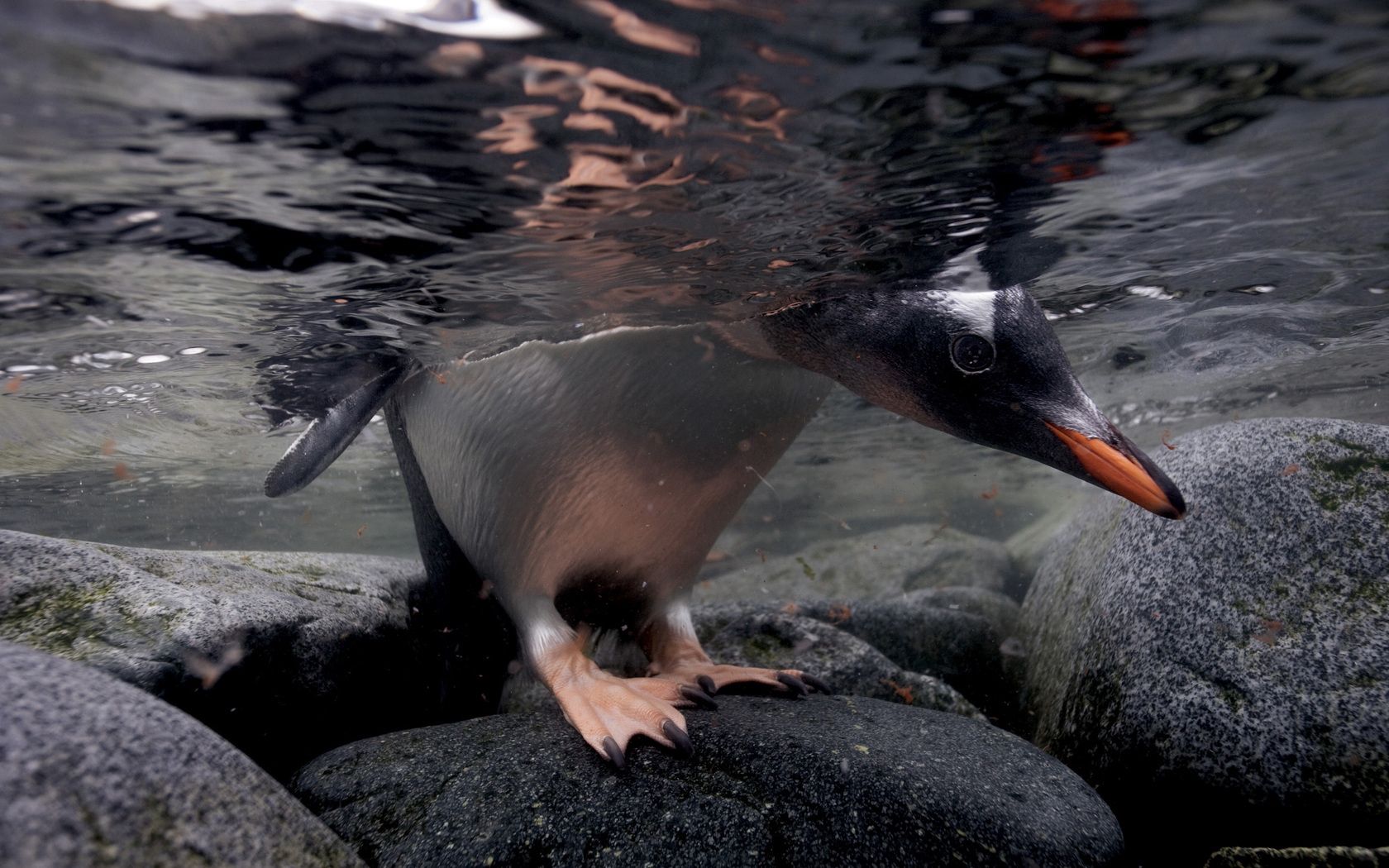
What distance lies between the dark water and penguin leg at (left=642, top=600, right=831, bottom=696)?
62.4 inches

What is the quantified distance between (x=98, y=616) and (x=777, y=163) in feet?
9.70

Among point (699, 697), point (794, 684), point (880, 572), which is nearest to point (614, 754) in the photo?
point (699, 697)

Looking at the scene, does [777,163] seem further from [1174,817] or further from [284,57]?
[1174,817]

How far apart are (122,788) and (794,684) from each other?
7.66 feet

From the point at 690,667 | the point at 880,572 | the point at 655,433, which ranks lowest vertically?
the point at 880,572

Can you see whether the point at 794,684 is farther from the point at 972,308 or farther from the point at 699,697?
the point at 972,308

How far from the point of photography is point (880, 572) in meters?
11.4

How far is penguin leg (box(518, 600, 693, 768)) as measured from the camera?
8.06 ft

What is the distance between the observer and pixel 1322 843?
2404 mm

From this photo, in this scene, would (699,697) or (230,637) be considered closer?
(230,637)

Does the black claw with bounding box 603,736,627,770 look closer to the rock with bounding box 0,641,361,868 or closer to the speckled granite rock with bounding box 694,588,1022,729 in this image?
the rock with bounding box 0,641,361,868

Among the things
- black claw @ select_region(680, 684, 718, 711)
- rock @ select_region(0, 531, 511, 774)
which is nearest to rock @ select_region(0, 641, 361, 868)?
rock @ select_region(0, 531, 511, 774)

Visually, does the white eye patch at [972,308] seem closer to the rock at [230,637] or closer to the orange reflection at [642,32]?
the orange reflection at [642,32]

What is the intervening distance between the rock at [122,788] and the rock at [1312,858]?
2494 mm
